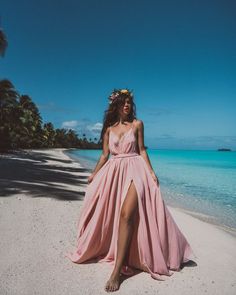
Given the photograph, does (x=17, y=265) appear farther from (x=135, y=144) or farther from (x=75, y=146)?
(x=75, y=146)

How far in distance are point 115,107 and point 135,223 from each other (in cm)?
147

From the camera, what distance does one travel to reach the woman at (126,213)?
3396 millimetres

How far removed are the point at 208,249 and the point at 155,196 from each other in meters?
1.75

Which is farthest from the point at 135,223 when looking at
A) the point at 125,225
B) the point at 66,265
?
the point at 66,265

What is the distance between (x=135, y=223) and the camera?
11.3ft

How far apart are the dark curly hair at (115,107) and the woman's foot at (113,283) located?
5.73 feet

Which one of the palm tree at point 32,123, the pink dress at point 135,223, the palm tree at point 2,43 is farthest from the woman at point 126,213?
the palm tree at point 32,123

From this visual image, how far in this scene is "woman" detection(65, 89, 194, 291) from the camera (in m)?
3.40

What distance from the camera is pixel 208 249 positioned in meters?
4.65

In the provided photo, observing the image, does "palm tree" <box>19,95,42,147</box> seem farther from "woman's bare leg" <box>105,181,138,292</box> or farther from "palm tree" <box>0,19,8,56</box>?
"woman's bare leg" <box>105,181,138,292</box>

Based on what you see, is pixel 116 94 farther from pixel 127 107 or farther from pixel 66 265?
pixel 66 265

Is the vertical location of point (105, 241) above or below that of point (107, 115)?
below

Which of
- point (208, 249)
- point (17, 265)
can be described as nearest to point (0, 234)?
point (17, 265)

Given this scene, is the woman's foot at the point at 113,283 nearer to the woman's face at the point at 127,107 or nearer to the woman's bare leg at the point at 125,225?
the woman's bare leg at the point at 125,225
